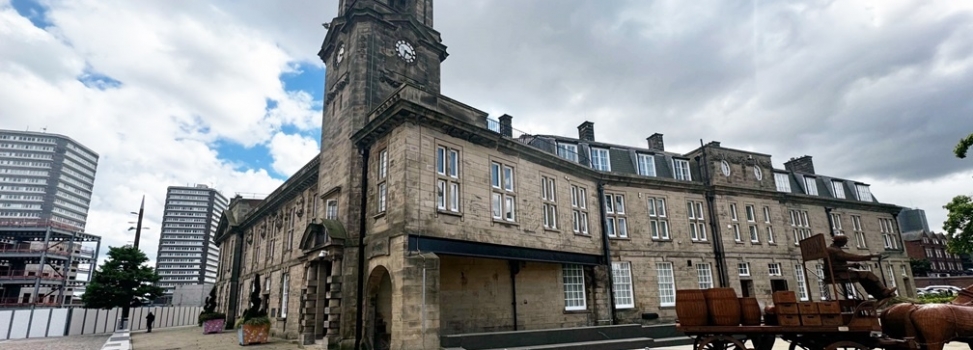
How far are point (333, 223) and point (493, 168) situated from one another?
6486 millimetres

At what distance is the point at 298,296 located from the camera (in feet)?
71.9

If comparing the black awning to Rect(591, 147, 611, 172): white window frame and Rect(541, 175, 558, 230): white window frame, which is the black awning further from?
Rect(591, 147, 611, 172): white window frame

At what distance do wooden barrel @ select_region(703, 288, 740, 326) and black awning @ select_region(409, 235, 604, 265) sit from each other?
7.73 meters

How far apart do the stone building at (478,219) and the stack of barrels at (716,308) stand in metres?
4.91

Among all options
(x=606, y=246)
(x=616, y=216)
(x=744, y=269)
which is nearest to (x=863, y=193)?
(x=744, y=269)

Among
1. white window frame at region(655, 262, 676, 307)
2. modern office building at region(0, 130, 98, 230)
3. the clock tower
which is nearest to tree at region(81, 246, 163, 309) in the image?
the clock tower

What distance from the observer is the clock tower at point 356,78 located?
1700 cm

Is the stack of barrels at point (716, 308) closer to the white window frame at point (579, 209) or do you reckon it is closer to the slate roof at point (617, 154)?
the white window frame at point (579, 209)

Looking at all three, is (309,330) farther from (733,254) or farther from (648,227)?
(733,254)

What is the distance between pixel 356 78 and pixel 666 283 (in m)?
18.2

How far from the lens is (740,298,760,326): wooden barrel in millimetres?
9109

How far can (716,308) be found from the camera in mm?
9266

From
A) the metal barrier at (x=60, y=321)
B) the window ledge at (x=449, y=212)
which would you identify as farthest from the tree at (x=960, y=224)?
the metal barrier at (x=60, y=321)

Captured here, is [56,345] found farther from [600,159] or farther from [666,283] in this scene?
[666,283]
